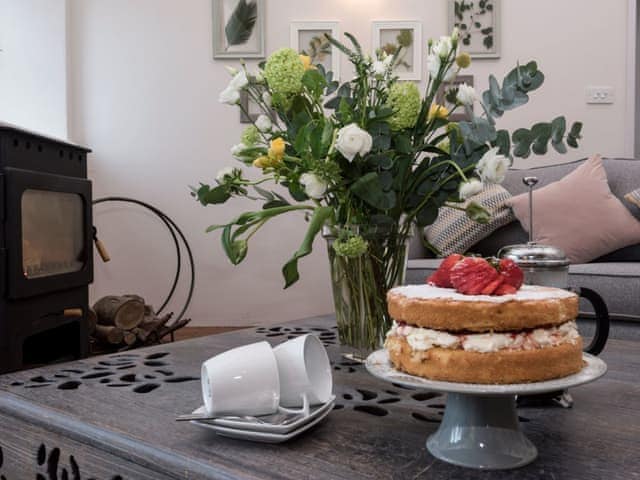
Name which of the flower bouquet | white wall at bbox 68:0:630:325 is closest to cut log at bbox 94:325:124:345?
white wall at bbox 68:0:630:325

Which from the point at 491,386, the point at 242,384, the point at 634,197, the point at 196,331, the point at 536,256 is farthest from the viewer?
the point at 196,331

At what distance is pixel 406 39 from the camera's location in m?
3.83

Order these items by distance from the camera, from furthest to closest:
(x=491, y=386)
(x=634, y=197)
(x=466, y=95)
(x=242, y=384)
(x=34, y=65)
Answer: (x=34, y=65), (x=634, y=197), (x=466, y=95), (x=242, y=384), (x=491, y=386)

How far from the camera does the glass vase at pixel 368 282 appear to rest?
3.69 ft

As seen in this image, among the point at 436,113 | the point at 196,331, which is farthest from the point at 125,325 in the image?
the point at 436,113

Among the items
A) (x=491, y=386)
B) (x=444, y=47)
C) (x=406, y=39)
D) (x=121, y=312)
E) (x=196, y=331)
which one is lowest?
(x=196, y=331)

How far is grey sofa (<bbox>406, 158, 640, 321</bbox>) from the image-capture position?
2256 millimetres

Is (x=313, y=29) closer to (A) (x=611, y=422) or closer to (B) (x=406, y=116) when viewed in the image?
(B) (x=406, y=116)

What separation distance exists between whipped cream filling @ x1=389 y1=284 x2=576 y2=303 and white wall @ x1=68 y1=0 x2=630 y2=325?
3.11 metres

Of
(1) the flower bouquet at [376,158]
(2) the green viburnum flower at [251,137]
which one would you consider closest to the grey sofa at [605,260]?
(1) the flower bouquet at [376,158]

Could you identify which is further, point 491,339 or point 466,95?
point 466,95

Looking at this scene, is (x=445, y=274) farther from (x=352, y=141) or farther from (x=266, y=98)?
(x=266, y=98)

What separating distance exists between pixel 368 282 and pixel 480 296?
0.43 metres

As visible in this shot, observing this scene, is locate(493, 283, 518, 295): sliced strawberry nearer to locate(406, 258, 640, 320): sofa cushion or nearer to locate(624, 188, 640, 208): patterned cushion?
locate(406, 258, 640, 320): sofa cushion
